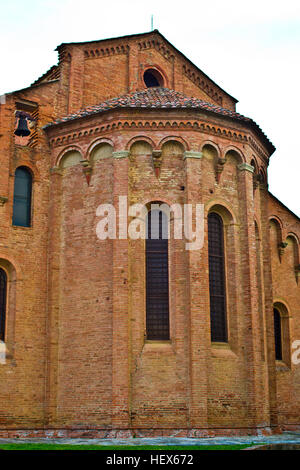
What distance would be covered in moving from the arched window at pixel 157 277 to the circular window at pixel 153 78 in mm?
6622

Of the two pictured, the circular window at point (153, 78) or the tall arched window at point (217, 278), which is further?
the circular window at point (153, 78)

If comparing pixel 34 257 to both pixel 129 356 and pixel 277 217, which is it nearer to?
pixel 129 356

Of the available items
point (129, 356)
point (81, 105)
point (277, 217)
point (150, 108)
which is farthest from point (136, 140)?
point (277, 217)

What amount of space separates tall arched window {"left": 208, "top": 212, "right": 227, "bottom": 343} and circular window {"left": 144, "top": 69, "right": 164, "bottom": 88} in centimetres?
651

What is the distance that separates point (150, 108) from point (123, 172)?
2086mm

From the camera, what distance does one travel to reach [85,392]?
16.8m

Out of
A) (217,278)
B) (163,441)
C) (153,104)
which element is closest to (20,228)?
(153,104)

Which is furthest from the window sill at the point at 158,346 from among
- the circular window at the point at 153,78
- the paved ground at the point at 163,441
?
the circular window at the point at 153,78

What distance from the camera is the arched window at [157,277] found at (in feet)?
56.6

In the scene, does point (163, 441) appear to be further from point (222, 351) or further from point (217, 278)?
point (217, 278)

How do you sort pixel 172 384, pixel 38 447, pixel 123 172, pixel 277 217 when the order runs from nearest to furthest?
pixel 38 447, pixel 172 384, pixel 123 172, pixel 277 217

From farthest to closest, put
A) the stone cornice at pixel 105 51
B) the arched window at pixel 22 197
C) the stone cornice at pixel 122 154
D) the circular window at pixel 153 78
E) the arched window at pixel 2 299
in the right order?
the circular window at pixel 153 78, the stone cornice at pixel 105 51, the arched window at pixel 22 197, the stone cornice at pixel 122 154, the arched window at pixel 2 299

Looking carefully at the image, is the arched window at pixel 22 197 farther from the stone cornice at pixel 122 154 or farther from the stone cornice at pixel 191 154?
the stone cornice at pixel 191 154

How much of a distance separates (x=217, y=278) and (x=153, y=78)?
8.51 metres
